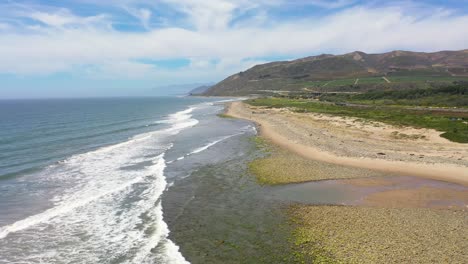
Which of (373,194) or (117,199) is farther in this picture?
(117,199)

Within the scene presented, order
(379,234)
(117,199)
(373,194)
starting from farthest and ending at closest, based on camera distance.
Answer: (117,199)
(373,194)
(379,234)

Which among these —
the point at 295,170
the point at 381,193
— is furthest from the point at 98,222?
the point at 381,193

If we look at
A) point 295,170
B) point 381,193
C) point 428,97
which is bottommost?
point 381,193

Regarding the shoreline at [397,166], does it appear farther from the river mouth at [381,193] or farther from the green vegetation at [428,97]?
the green vegetation at [428,97]

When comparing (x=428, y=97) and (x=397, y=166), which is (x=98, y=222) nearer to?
(x=397, y=166)

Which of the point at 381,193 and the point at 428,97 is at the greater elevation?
the point at 428,97

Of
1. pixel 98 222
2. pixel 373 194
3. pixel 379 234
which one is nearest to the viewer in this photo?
pixel 379 234
